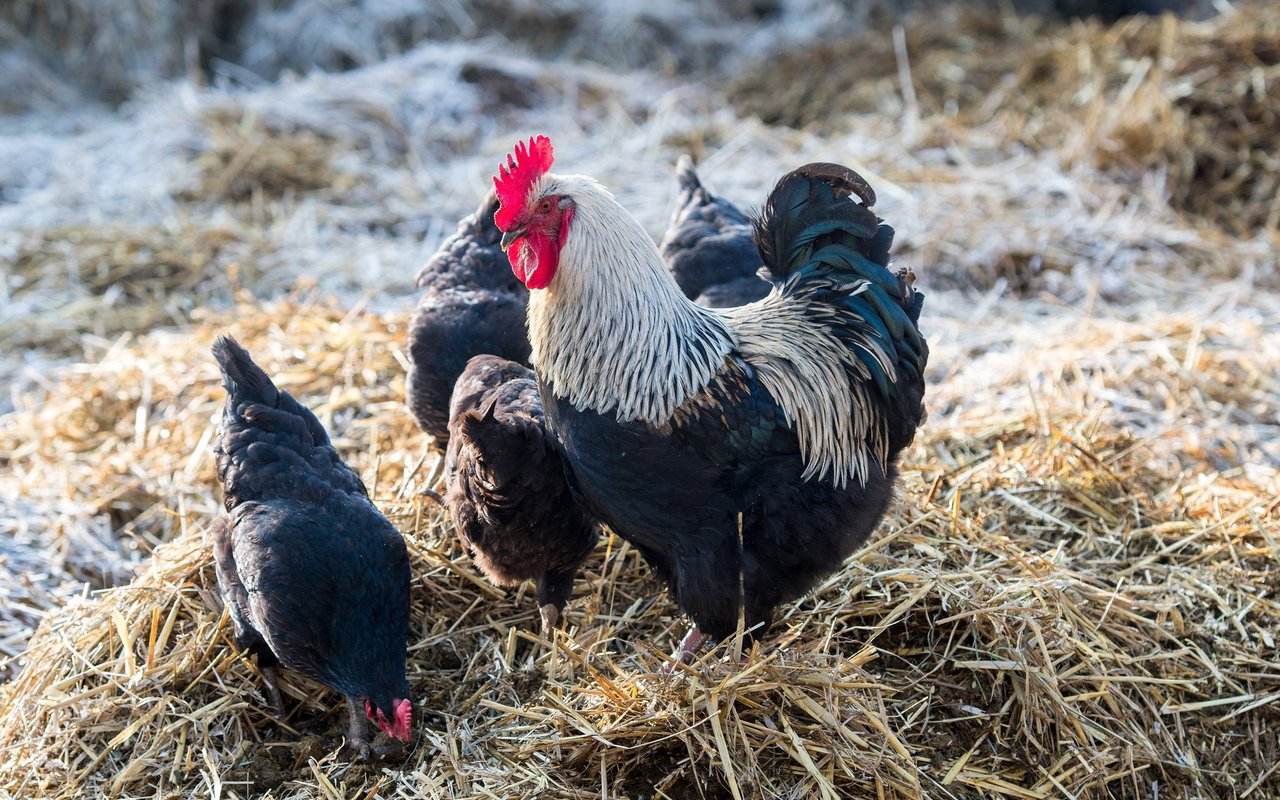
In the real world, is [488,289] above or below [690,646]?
above

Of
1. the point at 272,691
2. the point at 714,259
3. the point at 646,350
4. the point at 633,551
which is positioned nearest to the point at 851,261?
the point at 646,350

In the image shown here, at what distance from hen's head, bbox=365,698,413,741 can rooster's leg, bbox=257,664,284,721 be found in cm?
49

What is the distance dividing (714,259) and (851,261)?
1.34m

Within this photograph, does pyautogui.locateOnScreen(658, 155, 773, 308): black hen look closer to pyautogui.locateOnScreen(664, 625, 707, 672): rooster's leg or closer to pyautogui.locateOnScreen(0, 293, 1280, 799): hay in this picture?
pyautogui.locateOnScreen(0, 293, 1280, 799): hay

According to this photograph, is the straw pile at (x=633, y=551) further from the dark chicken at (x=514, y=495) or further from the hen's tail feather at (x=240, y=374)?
the hen's tail feather at (x=240, y=374)

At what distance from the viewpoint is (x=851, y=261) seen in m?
3.60

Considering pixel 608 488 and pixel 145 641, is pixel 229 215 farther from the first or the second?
pixel 608 488

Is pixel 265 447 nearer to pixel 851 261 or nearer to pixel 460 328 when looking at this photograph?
pixel 460 328

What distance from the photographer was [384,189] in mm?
7957

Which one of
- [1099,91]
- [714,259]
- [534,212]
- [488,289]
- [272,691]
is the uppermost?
[534,212]

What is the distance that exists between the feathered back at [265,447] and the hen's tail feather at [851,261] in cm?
189

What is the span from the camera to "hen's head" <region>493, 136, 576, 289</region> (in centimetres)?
337

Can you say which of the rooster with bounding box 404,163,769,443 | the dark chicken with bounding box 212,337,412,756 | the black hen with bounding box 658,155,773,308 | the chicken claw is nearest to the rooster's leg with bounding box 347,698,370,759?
the dark chicken with bounding box 212,337,412,756

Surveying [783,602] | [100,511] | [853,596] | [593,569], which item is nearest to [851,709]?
[783,602]
